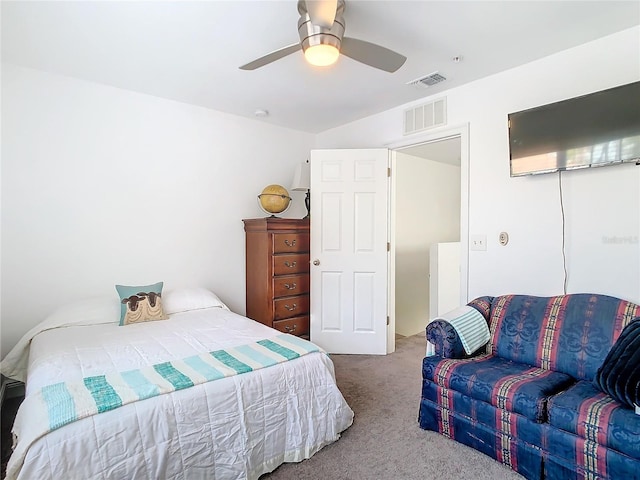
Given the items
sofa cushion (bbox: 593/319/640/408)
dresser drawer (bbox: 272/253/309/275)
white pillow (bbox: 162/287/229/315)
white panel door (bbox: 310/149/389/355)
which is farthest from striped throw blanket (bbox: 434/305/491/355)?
white pillow (bbox: 162/287/229/315)

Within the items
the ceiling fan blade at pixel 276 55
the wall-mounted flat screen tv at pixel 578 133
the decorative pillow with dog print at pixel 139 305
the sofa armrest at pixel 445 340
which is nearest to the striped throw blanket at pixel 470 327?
the sofa armrest at pixel 445 340

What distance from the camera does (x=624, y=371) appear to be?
162 cm

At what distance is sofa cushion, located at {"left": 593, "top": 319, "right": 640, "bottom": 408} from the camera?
5.13ft

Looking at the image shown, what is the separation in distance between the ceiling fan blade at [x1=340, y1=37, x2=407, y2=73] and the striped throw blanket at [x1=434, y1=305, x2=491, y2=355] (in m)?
1.60

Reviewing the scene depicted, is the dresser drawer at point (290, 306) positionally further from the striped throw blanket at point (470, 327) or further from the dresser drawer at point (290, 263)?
the striped throw blanket at point (470, 327)

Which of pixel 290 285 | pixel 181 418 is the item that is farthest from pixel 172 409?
pixel 290 285

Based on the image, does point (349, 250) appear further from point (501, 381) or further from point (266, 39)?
point (266, 39)

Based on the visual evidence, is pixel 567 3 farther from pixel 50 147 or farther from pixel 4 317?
pixel 4 317

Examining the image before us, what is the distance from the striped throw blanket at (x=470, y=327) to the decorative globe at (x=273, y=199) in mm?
2025

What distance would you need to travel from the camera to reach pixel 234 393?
5.48 ft

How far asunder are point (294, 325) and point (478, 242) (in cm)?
193

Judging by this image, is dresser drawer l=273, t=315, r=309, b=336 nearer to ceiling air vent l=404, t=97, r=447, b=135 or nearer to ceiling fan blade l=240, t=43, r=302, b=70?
ceiling air vent l=404, t=97, r=447, b=135

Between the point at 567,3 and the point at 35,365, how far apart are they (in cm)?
337

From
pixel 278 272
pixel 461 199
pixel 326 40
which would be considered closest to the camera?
pixel 326 40
